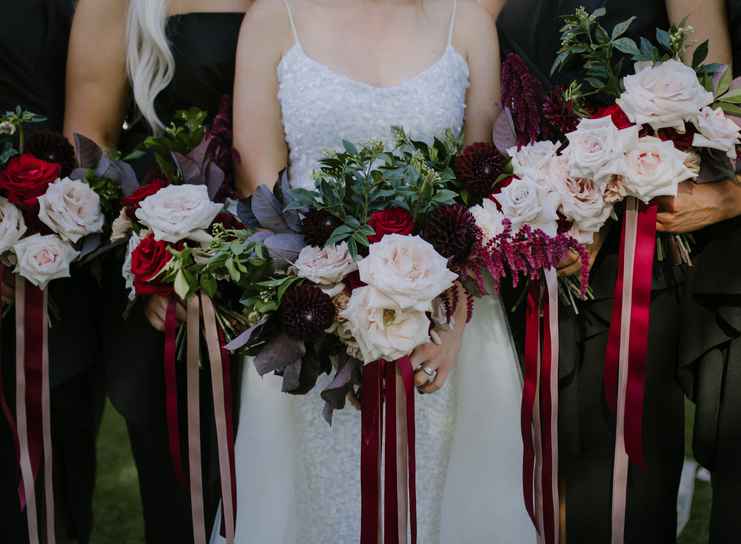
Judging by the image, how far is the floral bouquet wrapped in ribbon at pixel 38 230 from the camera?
2.43 m

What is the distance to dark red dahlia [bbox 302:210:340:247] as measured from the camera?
2.11 meters

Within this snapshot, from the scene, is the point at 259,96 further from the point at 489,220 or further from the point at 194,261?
the point at 489,220

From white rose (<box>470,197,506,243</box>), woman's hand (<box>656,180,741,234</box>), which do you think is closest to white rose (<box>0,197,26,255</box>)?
white rose (<box>470,197,506,243</box>)

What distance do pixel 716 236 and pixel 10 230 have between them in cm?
197

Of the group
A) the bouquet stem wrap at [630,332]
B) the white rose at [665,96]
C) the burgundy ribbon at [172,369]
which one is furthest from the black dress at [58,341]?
the white rose at [665,96]

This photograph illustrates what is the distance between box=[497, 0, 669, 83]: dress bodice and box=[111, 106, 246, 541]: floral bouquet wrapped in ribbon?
1.09 m

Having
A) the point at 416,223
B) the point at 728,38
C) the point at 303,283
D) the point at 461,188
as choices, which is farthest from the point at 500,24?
the point at 303,283

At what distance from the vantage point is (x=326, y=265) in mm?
2084

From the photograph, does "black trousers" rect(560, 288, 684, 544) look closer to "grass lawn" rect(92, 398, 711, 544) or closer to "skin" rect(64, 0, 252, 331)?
"grass lawn" rect(92, 398, 711, 544)

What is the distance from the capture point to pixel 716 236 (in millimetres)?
2523

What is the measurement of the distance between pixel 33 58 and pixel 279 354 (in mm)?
1459

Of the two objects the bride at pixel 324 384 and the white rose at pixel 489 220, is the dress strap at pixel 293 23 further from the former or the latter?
the white rose at pixel 489 220

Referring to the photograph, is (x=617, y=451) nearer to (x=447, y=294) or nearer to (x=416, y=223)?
(x=447, y=294)

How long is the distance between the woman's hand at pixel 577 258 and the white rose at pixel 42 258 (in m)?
1.34
